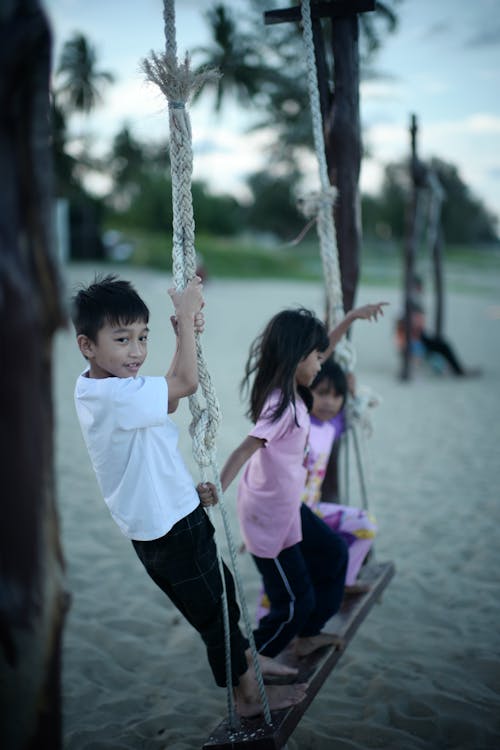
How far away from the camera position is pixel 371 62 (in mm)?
12766

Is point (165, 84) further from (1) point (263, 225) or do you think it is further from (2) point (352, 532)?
(1) point (263, 225)

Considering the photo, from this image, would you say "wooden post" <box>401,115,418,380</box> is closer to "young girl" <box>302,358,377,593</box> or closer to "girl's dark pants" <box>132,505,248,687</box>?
"young girl" <box>302,358,377,593</box>

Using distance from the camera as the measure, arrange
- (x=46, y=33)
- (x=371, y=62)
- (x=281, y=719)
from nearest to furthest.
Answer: (x=46, y=33)
(x=281, y=719)
(x=371, y=62)

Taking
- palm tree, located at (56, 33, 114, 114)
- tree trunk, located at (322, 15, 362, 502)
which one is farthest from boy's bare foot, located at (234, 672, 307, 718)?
palm tree, located at (56, 33, 114, 114)

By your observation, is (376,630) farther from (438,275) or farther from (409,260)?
(438,275)

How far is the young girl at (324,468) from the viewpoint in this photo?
2.54 meters

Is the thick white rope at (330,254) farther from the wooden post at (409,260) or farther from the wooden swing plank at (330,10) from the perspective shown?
the wooden post at (409,260)

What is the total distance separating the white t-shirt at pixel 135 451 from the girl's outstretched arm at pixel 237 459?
0.15m

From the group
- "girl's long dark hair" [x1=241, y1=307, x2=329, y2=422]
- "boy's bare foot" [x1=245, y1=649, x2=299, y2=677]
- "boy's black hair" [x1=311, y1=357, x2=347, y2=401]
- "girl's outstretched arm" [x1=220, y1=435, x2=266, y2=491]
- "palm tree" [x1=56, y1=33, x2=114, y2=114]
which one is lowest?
"boy's bare foot" [x1=245, y1=649, x2=299, y2=677]

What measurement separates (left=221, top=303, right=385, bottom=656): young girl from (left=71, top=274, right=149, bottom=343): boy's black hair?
0.50 m

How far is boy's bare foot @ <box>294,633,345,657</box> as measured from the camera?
224cm

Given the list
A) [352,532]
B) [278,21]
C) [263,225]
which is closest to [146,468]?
[352,532]

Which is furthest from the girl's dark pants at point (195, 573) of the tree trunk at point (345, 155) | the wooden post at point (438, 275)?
the wooden post at point (438, 275)

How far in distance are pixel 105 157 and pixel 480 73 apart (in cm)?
3553
